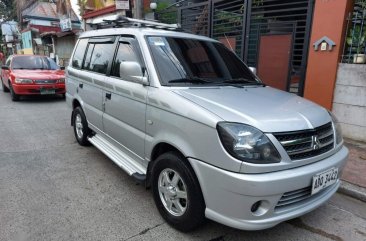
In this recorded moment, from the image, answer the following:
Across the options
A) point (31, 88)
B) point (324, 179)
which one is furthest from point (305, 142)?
point (31, 88)

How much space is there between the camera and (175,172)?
2646 mm

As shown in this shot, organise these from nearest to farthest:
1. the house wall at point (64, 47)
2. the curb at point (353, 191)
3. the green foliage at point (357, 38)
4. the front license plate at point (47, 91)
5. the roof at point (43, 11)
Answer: the curb at point (353, 191), the green foliage at point (357, 38), the front license plate at point (47, 91), the house wall at point (64, 47), the roof at point (43, 11)

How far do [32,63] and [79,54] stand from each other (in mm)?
6047

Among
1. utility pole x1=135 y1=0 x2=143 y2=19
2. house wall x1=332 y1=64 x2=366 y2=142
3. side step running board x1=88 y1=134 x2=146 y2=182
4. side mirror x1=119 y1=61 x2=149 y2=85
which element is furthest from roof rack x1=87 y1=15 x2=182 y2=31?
utility pole x1=135 y1=0 x2=143 y2=19

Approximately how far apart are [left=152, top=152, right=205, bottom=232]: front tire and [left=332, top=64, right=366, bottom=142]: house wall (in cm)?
405

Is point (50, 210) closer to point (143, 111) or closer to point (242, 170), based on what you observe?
point (143, 111)

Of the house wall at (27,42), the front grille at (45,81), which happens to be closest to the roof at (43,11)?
the house wall at (27,42)

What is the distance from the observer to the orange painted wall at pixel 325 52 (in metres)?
5.24

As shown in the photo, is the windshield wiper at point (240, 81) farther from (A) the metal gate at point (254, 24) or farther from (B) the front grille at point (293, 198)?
(A) the metal gate at point (254, 24)

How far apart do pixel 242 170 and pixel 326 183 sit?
93cm

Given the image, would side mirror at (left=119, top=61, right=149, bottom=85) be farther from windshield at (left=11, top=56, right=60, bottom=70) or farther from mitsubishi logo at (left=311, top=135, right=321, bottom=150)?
windshield at (left=11, top=56, right=60, bottom=70)

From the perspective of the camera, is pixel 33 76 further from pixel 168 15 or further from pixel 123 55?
pixel 123 55

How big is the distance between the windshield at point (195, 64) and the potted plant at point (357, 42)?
2573 mm

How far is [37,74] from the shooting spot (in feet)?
30.5
